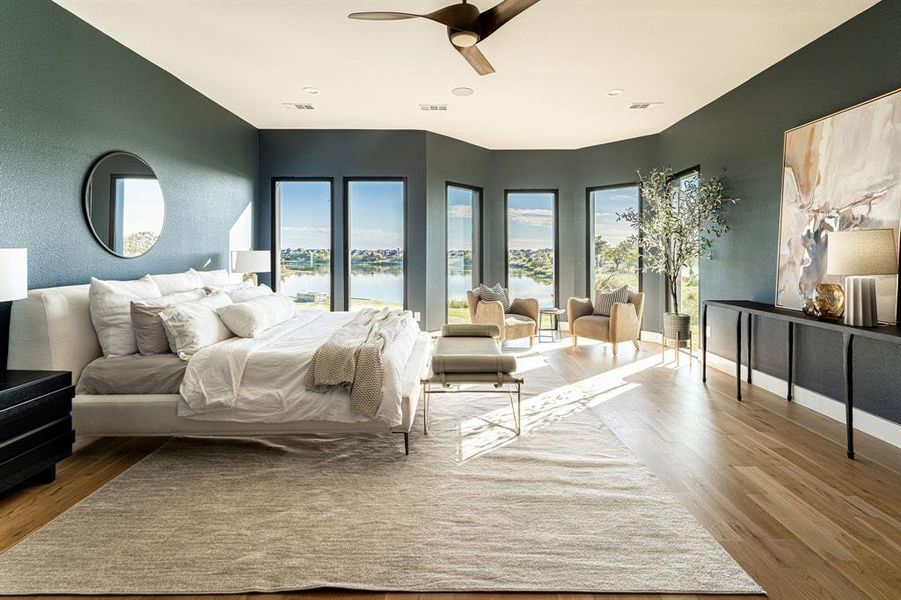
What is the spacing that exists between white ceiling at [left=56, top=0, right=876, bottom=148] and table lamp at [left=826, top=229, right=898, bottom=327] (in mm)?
1706

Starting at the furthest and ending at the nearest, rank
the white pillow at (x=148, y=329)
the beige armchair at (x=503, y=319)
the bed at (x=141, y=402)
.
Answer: the beige armchair at (x=503, y=319) → the white pillow at (x=148, y=329) → the bed at (x=141, y=402)

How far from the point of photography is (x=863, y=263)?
3.04m

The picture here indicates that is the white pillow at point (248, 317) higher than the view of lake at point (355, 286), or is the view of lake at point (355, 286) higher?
the view of lake at point (355, 286)

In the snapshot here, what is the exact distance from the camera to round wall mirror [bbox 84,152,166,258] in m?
3.81

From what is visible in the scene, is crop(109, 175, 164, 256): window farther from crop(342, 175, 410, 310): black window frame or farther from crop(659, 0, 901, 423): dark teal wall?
crop(659, 0, 901, 423): dark teal wall

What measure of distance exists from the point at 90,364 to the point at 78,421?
1.15ft

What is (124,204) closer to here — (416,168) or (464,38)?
(464,38)

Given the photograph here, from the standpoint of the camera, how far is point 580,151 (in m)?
7.86

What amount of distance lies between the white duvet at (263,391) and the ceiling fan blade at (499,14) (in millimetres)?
2189

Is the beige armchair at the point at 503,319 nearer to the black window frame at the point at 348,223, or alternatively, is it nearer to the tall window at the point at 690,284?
the black window frame at the point at 348,223

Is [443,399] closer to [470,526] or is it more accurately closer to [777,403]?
[470,526]

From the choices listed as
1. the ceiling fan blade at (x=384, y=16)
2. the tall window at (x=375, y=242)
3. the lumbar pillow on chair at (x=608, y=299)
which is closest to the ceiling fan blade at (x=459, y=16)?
the ceiling fan blade at (x=384, y=16)

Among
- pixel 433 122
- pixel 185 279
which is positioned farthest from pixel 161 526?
pixel 433 122

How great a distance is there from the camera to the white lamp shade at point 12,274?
243 cm
